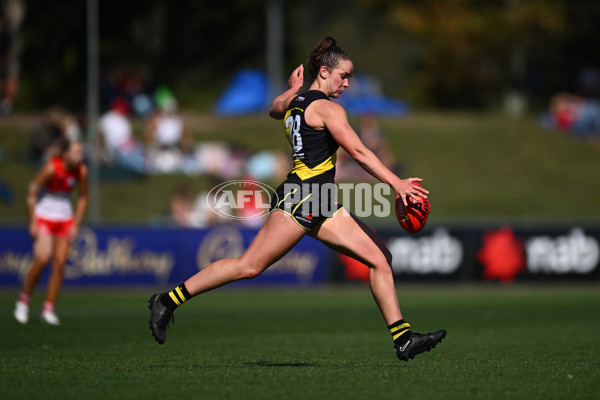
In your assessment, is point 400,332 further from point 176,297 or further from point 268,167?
point 268,167

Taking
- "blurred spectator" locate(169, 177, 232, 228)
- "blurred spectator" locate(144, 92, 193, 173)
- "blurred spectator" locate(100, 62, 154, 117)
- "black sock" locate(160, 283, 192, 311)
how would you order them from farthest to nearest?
"blurred spectator" locate(100, 62, 154, 117) < "blurred spectator" locate(144, 92, 193, 173) < "blurred spectator" locate(169, 177, 232, 228) < "black sock" locate(160, 283, 192, 311)

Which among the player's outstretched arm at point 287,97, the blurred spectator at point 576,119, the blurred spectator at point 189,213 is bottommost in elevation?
the blurred spectator at point 189,213

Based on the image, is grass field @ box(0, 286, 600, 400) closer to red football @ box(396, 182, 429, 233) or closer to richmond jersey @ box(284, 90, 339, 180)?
red football @ box(396, 182, 429, 233)

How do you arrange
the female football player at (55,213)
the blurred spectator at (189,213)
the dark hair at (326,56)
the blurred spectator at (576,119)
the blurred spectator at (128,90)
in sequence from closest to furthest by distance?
1. the dark hair at (326,56)
2. the female football player at (55,213)
3. the blurred spectator at (189,213)
4. the blurred spectator at (128,90)
5. the blurred spectator at (576,119)

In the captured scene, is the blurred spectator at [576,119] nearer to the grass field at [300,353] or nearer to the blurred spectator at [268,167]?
the blurred spectator at [268,167]

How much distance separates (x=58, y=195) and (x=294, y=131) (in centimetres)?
558

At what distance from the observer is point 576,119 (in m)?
31.8

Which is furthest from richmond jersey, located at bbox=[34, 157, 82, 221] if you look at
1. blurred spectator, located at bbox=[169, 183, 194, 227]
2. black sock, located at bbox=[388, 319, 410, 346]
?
blurred spectator, located at bbox=[169, 183, 194, 227]

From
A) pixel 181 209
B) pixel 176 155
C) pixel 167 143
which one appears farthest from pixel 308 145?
pixel 176 155

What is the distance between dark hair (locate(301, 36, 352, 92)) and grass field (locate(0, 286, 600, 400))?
234cm

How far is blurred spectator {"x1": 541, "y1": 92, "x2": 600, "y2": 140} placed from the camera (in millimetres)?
31656

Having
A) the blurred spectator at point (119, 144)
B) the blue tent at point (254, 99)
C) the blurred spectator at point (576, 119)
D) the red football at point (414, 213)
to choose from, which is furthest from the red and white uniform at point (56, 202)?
the blurred spectator at point (576, 119)

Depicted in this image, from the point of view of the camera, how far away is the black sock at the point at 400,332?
7324 mm

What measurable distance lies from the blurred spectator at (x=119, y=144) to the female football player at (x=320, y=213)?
693 inches
